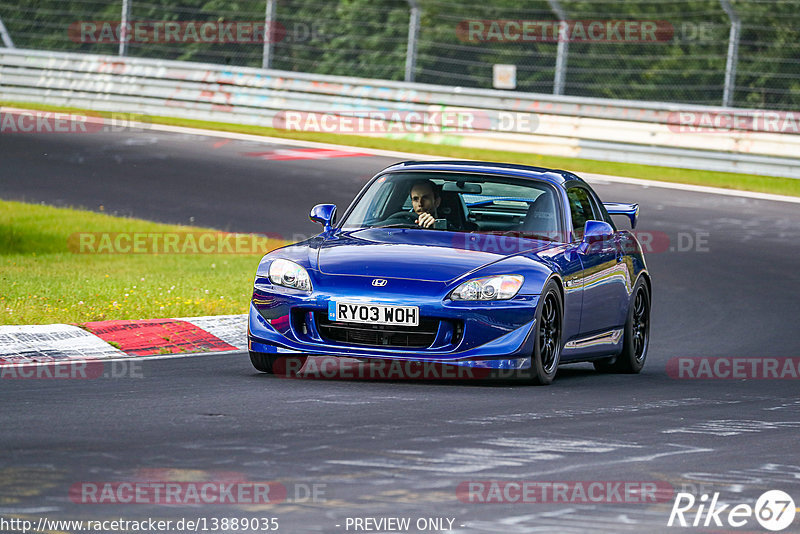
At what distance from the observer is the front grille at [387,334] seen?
341 inches

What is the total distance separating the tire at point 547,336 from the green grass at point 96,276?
339cm

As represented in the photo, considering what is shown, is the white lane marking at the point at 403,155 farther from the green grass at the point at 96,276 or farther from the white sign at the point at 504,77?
the green grass at the point at 96,276

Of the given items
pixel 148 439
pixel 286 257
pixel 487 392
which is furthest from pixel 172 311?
pixel 148 439

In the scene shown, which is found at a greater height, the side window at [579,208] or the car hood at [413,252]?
the side window at [579,208]

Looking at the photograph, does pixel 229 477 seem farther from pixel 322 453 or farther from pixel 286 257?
pixel 286 257

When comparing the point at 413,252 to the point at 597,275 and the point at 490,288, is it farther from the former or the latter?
the point at 597,275

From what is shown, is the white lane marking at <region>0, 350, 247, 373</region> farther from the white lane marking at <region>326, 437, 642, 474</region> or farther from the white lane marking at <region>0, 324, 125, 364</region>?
the white lane marking at <region>326, 437, 642, 474</region>

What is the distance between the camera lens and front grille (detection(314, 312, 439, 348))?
8.67 metres

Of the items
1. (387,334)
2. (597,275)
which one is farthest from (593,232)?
(387,334)

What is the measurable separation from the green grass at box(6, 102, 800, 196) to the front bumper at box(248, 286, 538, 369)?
13.4 metres

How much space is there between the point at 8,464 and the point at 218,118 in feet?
69.3

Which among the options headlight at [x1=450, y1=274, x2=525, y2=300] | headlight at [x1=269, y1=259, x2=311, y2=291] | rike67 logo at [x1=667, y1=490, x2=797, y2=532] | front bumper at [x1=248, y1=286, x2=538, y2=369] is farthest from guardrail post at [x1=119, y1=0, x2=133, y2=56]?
rike67 logo at [x1=667, y1=490, x2=797, y2=532]

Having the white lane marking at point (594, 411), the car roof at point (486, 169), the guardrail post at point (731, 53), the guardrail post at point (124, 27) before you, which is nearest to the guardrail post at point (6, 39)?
the guardrail post at point (124, 27)

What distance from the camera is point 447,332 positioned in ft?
28.5
